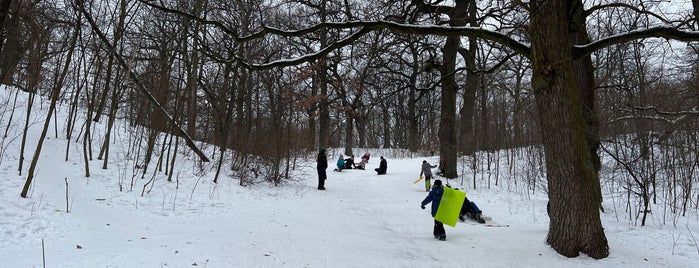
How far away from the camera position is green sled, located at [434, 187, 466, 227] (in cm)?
700

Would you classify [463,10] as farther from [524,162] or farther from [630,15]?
[524,162]

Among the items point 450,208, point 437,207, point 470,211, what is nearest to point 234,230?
point 437,207

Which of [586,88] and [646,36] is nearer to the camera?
[646,36]

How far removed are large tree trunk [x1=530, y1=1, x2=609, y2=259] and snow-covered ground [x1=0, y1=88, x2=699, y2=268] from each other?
305 millimetres

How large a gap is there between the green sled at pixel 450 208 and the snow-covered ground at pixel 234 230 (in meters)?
0.36

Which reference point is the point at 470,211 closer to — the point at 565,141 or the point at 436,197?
the point at 436,197

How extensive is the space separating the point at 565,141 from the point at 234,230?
5436 mm

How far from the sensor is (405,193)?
1338cm

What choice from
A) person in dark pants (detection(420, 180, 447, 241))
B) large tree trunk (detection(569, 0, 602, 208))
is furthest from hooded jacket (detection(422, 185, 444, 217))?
large tree trunk (detection(569, 0, 602, 208))

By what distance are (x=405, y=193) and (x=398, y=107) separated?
3233cm

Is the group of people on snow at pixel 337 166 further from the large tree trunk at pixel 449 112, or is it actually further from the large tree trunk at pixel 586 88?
the large tree trunk at pixel 586 88

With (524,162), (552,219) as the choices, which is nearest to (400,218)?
(552,219)

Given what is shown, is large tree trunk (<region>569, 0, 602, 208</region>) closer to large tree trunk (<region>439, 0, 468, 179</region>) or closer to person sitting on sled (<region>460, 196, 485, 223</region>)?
person sitting on sled (<region>460, 196, 485, 223</region>)

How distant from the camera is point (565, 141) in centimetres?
555
